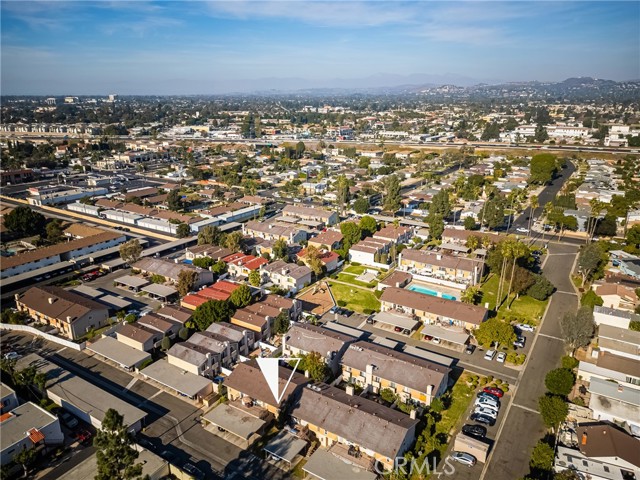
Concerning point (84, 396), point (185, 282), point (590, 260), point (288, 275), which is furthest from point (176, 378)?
point (590, 260)

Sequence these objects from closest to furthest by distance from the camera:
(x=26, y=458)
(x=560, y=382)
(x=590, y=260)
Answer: (x=26, y=458)
(x=560, y=382)
(x=590, y=260)

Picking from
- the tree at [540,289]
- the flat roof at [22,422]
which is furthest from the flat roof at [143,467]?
the tree at [540,289]

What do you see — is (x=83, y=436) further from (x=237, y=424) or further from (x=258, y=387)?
(x=258, y=387)

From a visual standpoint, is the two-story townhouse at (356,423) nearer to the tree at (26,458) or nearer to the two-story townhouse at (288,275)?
the tree at (26,458)

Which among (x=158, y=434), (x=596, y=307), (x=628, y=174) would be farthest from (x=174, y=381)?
(x=628, y=174)

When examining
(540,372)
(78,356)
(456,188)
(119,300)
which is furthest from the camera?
(456,188)

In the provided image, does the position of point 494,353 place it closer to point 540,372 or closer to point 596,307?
point 540,372

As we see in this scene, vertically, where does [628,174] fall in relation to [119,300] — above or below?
above
